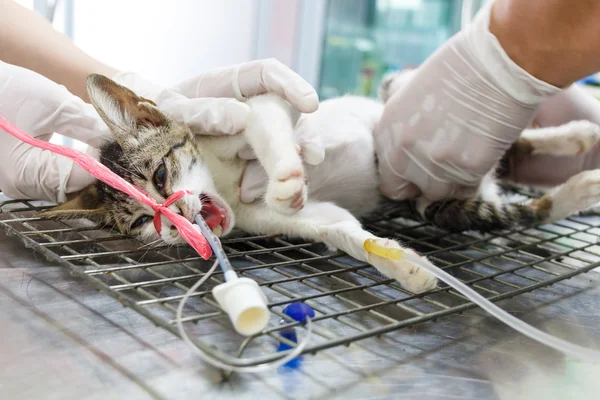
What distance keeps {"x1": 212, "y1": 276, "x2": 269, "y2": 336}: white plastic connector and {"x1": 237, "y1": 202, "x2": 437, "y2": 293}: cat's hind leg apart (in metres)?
0.34

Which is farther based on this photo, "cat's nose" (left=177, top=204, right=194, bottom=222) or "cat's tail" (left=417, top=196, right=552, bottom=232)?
"cat's tail" (left=417, top=196, right=552, bottom=232)

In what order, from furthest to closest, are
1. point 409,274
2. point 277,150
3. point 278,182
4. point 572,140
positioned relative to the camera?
point 572,140 < point 277,150 < point 278,182 < point 409,274

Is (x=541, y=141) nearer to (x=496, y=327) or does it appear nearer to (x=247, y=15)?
(x=496, y=327)

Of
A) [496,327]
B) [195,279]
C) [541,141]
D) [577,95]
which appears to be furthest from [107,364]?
[577,95]

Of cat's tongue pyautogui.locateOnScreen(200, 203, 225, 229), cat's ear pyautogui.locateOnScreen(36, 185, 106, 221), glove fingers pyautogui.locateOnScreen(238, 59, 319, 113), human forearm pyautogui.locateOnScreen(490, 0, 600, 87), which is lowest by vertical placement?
cat's ear pyautogui.locateOnScreen(36, 185, 106, 221)

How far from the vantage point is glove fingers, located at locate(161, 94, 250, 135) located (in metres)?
1.31

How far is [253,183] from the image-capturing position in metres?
1.47

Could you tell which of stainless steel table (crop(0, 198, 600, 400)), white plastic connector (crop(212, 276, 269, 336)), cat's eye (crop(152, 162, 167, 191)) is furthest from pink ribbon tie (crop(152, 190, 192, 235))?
white plastic connector (crop(212, 276, 269, 336))

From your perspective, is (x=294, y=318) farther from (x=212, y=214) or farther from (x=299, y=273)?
(x=212, y=214)

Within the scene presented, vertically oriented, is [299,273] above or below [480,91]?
below

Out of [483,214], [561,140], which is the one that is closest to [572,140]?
[561,140]

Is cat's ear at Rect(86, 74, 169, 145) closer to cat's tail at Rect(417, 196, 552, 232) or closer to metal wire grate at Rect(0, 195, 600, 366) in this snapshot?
metal wire grate at Rect(0, 195, 600, 366)

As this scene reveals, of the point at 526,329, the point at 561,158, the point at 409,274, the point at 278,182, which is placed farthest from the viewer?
the point at 561,158

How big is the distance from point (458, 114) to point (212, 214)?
2.12 feet
